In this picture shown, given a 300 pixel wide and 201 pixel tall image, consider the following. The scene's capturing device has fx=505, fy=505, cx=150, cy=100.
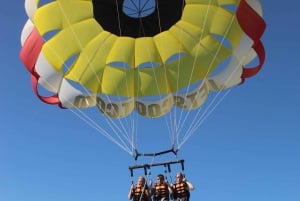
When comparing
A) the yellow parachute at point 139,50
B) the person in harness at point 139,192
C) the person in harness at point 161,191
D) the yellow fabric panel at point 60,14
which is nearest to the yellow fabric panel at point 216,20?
the yellow parachute at point 139,50

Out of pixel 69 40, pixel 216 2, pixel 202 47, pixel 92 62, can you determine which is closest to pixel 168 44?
pixel 202 47

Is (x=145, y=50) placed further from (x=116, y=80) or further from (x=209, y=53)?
(x=209, y=53)

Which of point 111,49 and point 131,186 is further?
point 111,49

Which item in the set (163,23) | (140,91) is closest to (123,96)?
(140,91)

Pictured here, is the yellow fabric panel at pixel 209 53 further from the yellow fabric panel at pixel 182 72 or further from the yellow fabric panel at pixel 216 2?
the yellow fabric panel at pixel 216 2

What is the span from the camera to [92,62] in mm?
11727

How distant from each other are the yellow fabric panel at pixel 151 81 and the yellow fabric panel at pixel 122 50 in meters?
0.59

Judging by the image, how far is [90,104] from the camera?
1191 centimetres

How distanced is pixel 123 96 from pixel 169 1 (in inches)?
99.1

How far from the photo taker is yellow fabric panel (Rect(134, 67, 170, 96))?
39.8ft

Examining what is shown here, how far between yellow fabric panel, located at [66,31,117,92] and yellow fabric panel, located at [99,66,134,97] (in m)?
0.20

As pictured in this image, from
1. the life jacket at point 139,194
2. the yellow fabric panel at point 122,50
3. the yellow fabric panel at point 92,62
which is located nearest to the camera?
the life jacket at point 139,194

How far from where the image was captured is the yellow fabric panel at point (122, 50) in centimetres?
A: 1169

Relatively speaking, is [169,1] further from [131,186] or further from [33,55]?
[131,186]
